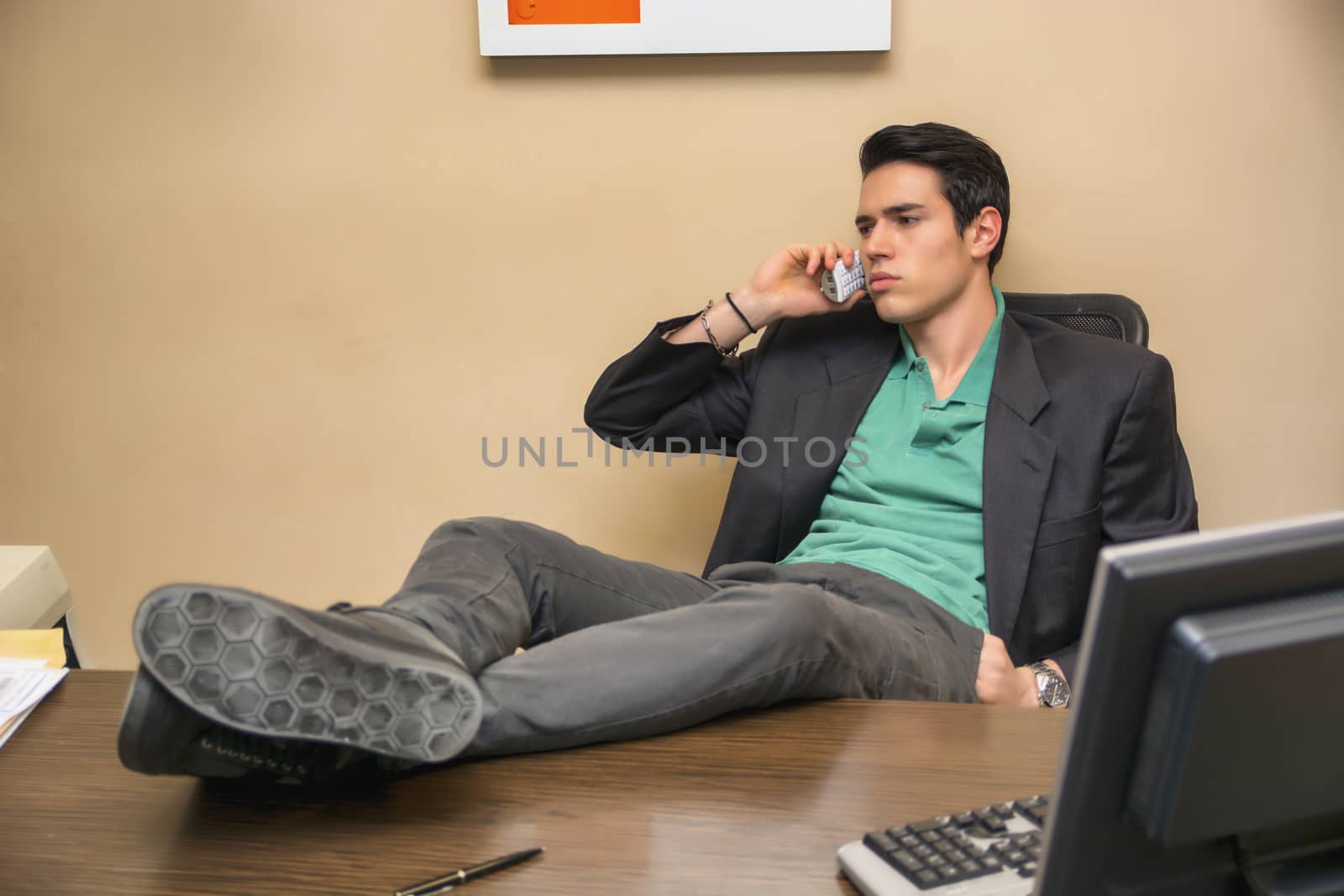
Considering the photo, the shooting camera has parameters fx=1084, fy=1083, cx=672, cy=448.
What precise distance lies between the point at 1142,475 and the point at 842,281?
0.62 meters

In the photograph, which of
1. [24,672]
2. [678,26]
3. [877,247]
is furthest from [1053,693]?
[678,26]

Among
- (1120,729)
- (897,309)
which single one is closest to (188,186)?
(897,309)

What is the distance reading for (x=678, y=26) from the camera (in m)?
2.15

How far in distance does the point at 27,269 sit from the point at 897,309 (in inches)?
74.5

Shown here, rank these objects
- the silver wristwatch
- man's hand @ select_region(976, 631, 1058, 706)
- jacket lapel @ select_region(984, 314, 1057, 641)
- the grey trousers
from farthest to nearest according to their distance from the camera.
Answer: jacket lapel @ select_region(984, 314, 1057, 641) → the silver wristwatch → man's hand @ select_region(976, 631, 1058, 706) → the grey trousers

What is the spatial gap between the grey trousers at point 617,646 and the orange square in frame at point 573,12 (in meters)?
1.20

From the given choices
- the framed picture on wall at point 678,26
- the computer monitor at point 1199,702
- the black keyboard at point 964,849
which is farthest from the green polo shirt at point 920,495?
the computer monitor at point 1199,702

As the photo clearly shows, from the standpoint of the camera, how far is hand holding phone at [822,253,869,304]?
6.56 ft

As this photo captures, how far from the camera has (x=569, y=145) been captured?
2273 millimetres

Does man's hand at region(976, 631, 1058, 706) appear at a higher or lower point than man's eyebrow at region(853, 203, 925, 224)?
lower

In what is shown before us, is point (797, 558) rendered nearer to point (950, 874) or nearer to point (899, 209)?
point (899, 209)

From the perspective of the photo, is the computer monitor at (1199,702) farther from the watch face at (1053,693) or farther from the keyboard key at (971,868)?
the watch face at (1053,693)

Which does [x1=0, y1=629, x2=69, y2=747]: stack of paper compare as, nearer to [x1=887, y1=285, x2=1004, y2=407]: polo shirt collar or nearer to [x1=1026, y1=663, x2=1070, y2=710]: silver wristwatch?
[x1=1026, y1=663, x2=1070, y2=710]: silver wristwatch

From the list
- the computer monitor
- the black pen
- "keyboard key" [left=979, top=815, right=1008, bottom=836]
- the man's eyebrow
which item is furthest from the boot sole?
the man's eyebrow
